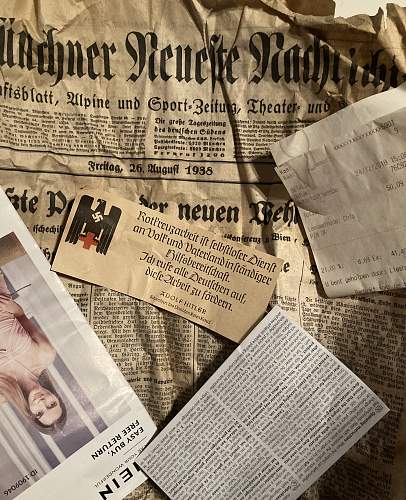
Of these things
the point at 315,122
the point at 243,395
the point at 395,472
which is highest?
the point at 315,122

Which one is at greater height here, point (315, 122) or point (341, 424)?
point (315, 122)

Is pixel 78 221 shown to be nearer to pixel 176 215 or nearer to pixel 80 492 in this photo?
pixel 176 215

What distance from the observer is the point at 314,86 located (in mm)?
445

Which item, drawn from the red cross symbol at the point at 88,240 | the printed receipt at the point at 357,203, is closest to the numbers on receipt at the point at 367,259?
the printed receipt at the point at 357,203

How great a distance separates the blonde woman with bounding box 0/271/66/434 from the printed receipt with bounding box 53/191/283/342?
0.06 metres

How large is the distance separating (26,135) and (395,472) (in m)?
0.43

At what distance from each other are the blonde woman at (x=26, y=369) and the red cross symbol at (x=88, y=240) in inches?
3.0

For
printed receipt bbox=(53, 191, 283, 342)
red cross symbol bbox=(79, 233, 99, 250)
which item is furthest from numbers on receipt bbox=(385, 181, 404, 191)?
red cross symbol bbox=(79, 233, 99, 250)

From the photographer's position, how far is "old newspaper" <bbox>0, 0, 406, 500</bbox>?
17.3 inches

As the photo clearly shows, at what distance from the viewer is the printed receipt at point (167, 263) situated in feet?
1.50

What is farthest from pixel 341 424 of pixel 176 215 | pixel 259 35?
pixel 259 35

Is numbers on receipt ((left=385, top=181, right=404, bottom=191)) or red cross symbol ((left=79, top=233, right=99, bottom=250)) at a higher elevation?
red cross symbol ((left=79, top=233, right=99, bottom=250))

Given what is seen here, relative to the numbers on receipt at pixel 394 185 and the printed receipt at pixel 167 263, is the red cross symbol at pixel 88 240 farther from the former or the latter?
the numbers on receipt at pixel 394 185

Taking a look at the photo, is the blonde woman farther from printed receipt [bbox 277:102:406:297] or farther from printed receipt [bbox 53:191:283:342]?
printed receipt [bbox 277:102:406:297]
